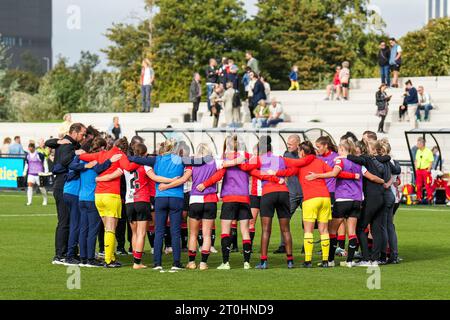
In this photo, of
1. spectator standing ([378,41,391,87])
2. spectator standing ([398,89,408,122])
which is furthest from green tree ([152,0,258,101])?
spectator standing ([398,89,408,122])

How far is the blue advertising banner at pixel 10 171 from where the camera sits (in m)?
42.2

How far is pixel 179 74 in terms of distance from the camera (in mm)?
80500

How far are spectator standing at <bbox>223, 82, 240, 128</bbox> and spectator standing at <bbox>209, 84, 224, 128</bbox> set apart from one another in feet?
3.08

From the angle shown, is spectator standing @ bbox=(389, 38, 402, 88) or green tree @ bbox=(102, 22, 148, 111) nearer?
spectator standing @ bbox=(389, 38, 402, 88)

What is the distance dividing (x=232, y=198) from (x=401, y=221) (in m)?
11.8

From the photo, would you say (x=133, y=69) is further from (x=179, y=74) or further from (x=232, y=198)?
(x=232, y=198)

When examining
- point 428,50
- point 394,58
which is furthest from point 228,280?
point 428,50

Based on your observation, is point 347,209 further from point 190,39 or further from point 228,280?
point 190,39

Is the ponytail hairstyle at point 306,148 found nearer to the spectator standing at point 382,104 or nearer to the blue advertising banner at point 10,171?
the spectator standing at point 382,104

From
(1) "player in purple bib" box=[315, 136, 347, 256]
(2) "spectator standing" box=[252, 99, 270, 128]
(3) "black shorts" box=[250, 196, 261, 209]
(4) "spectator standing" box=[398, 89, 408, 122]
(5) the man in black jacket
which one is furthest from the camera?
(4) "spectator standing" box=[398, 89, 408, 122]

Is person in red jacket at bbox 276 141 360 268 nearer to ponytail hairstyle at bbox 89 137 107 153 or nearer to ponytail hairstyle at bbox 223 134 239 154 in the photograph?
ponytail hairstyle at bbox 223 134 239 154

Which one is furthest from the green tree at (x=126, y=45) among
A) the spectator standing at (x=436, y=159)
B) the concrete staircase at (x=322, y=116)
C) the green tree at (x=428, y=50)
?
the spectator standing at (x=436, y=159)

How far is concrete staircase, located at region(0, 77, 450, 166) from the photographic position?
Result: 45406mm
